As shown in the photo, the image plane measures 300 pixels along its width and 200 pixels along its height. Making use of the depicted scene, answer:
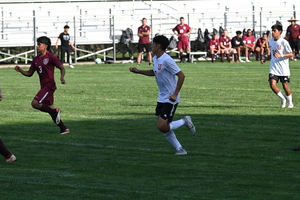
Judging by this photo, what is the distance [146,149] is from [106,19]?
34205 millimetres

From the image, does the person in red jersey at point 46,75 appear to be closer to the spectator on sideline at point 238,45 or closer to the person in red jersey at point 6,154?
the person in red jersey at point 6,154

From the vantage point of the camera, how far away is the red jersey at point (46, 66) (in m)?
12.7

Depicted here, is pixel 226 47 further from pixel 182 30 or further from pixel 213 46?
pixel 182 30

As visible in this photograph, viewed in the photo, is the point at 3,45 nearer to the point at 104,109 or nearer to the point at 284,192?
the point at 104,109

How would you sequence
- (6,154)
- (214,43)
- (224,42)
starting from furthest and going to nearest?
(224,42), (214,43), (6,154)

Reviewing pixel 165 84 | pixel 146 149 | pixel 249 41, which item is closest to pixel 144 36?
pixel 249 41

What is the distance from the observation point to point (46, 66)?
12672 millimetres

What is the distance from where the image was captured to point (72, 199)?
726 cm

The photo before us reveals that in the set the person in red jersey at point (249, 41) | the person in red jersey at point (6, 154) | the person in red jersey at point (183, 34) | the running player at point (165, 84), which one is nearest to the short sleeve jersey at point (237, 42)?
the person in red jersey at point (249, 41)

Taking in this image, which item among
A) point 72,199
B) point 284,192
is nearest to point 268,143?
point 284,192

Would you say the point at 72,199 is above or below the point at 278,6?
below

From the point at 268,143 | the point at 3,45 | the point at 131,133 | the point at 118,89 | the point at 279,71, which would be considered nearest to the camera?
the point at 268,143

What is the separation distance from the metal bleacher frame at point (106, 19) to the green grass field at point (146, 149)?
706 inches

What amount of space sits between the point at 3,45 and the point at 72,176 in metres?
28.4
